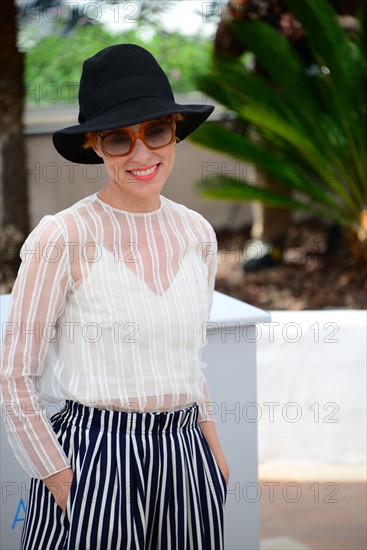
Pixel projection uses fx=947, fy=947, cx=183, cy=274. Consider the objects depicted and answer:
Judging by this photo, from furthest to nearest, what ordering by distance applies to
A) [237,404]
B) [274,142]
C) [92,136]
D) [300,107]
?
1. [274,142]
2. [300,107]
3. [237,404]
4. [92,136]

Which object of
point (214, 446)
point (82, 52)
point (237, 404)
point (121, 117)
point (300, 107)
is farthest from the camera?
point (82, 52)

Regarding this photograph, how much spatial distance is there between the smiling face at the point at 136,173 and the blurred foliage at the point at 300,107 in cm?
516

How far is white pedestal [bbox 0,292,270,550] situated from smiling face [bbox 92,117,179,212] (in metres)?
1.03

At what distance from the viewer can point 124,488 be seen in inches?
76.7

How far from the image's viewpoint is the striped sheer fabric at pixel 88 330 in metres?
1.96

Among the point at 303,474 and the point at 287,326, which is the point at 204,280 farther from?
the point at 303,474

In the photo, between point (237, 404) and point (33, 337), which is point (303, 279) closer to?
point (237, 404)

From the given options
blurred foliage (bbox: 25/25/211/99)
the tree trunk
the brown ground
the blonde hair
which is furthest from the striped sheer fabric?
blurred foliage (bbox: 25/25/211/99)

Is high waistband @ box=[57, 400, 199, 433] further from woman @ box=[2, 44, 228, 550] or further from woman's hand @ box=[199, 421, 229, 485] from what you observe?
woman's hand @ box=[199, 421, 229, 485]

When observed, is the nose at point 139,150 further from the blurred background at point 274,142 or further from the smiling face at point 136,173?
the blurred background at point 274,142

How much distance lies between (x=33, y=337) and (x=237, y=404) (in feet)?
4.23

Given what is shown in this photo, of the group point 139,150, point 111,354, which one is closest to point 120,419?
point 111,354

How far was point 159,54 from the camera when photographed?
14.6m

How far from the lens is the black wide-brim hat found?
6.33ft
